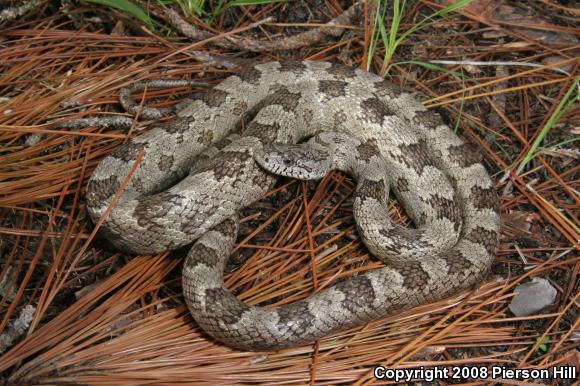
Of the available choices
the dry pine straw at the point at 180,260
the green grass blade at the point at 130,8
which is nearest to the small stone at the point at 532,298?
the dry pine straw at the point at 180,260

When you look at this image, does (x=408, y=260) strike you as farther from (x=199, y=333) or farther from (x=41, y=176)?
(x=41, y=176)

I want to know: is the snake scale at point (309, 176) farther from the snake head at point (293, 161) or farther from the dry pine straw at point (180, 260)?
the dry pine straw at point (180, 260)

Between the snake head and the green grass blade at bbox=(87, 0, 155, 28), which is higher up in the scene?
the green grass blade at bbox=(87, 0, 155, 28)

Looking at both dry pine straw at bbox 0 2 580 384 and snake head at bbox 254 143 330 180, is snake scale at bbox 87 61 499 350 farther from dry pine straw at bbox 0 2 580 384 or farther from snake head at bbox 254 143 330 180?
dry pine straw at bbox 0 2 580 384

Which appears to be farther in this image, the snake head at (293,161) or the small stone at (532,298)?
the snake head at (293,161)

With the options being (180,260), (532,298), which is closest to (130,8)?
(180,260)

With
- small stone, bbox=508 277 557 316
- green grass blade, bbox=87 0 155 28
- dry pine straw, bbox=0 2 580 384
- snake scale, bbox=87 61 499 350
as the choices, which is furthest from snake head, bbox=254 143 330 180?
small stone, bbox=508 277 557 316

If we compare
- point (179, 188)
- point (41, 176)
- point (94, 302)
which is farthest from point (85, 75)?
point (94, 302)
